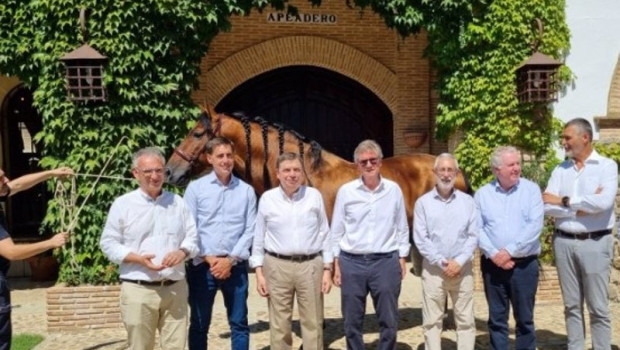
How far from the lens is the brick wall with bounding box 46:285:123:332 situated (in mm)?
6988

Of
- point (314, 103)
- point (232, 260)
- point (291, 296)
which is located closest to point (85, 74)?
point (232, 260)

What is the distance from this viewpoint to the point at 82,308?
23.1 ft

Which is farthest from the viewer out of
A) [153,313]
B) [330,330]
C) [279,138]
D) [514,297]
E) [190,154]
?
[330,330]

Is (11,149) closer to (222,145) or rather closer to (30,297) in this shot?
(30,297)

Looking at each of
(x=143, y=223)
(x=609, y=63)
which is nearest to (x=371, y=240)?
(x=143, y=223)

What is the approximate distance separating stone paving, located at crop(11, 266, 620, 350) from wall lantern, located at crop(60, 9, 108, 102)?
2.82m

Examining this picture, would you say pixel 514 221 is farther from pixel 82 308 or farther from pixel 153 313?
pixel 82 308

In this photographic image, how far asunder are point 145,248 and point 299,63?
7.72 m

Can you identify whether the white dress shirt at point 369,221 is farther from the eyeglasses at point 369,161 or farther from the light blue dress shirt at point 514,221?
the light blue dress shirt at point 514,221

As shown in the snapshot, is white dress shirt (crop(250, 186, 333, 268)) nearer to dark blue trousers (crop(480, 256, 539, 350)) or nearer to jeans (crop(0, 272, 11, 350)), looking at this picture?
dark blue trousers (crop(480, 256, 539, 350))

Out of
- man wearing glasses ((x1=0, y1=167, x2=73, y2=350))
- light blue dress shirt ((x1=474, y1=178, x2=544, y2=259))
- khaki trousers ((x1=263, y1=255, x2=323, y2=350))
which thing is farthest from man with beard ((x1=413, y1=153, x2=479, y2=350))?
A: man wearing glasses ((x1=0, y1=167, x2=73, y2=350))

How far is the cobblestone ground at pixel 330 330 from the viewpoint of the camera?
613cm

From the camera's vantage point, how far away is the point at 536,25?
27.5 ft

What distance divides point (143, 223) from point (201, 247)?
824 millimetres
